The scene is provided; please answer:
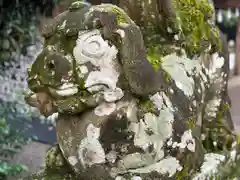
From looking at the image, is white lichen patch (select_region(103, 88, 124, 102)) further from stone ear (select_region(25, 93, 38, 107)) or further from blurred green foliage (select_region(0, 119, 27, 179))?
blurred green foliage (select_region(0, 119, 27, 179))

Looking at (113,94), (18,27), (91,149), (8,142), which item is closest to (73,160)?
(91,149)

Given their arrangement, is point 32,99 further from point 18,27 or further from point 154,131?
point 18,27

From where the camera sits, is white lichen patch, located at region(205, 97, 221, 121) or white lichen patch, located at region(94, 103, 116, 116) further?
white lichen patch, located at region(205, 97, 221, 121)

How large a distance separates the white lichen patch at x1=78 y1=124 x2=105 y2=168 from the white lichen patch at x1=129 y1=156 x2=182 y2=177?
0.23ft

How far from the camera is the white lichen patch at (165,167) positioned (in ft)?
2.51

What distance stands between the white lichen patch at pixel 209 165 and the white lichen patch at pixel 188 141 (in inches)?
2.5

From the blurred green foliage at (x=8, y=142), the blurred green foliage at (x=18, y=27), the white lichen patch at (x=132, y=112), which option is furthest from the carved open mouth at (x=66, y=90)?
the blurred green foliage at (x=18, y=27)

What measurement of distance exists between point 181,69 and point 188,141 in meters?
0.17

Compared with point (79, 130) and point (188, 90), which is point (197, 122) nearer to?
point (188, 90)

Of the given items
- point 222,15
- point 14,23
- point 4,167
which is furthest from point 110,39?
point 222,15

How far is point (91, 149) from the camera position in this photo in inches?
29.2

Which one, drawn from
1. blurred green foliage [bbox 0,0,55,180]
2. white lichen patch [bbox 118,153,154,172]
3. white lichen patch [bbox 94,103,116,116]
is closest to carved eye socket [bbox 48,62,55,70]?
white lichen patch [bbox 94,103,116,116]

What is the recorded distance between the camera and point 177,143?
31.8 inches

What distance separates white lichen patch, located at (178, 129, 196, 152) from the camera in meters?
0.82
